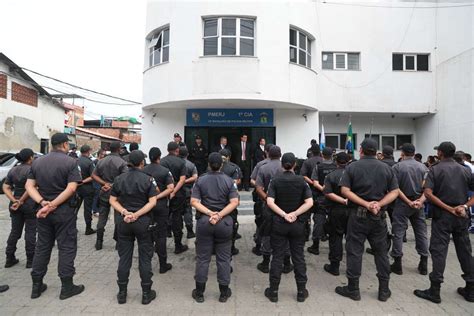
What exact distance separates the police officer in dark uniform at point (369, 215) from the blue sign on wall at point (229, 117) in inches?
301

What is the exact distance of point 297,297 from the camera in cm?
391

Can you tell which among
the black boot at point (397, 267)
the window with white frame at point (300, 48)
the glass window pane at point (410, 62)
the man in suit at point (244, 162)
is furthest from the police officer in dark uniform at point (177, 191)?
the glass window pane at point (410, 62)

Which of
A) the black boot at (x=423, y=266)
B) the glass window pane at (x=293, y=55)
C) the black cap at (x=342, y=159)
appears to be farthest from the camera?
the glass window pane at (x=293, y=55)

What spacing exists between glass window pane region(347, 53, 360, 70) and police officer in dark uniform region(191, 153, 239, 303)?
11148 mm

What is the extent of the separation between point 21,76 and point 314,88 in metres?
20.2

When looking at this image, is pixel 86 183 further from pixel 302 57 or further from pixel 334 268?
pixel 302 57

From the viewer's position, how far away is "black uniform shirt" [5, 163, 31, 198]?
490 centimetres

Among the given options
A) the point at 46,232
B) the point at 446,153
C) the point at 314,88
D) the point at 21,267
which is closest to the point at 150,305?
the point at 46,232

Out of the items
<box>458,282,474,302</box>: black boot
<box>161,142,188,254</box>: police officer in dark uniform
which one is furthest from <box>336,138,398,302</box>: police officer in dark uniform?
<box>161,142,188,254</box>: police officer in dark uniform

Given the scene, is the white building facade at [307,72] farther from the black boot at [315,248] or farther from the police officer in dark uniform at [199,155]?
the black boot at [315,248]

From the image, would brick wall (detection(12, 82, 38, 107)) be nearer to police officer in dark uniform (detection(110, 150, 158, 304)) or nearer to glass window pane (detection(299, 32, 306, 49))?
glass window pane (detection(299, 32, 306, 49))

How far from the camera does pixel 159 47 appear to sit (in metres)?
11.6

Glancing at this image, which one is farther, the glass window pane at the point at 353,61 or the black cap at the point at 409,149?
the glass window pane at the point at 353,61

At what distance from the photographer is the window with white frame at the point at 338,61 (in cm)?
1302
